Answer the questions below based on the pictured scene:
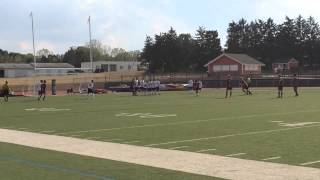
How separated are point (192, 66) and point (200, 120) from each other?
284 feet

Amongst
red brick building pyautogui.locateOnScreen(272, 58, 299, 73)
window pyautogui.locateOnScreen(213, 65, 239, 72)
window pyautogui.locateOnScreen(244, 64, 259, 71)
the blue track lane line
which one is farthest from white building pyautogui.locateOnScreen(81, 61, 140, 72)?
the blue track lane line

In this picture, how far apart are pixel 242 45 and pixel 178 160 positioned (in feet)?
379

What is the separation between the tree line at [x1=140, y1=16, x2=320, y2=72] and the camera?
337 ft

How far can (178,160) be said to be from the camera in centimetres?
1052

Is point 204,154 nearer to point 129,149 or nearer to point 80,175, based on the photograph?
point 129,149

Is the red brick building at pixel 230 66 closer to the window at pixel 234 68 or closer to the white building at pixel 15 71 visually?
the window at pixel 234 68

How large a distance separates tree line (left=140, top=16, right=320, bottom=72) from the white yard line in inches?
3475

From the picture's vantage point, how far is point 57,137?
14977 millimetres

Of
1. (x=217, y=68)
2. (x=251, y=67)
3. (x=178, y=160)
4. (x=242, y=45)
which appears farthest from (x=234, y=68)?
(x=178, y=160)

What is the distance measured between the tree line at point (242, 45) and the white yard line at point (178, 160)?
88275 millimetres

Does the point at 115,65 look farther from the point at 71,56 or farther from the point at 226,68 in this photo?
the point at 226,68

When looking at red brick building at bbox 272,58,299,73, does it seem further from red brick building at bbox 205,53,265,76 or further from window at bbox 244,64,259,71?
red brick building at bbox 205,53,265,76

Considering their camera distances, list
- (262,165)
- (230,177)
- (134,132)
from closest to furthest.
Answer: (230,177) → (262,165) → (134,132)

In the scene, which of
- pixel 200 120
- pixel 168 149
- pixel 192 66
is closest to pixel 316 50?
pixel 192 66
